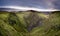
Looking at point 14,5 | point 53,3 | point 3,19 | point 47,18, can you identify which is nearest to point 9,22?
point 3,19

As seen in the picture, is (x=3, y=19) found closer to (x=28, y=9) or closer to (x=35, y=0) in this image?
(x=28, y=9)

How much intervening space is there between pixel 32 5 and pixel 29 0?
0.08 meters

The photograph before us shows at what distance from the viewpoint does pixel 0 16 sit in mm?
2041

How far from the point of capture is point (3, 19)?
2.03 m

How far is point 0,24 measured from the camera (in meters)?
2.02

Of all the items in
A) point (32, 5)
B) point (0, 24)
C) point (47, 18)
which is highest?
point (32, 5)

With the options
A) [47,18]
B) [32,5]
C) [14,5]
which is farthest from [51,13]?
[14,5]

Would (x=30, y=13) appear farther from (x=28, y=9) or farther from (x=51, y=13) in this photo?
(x=51, y=13)

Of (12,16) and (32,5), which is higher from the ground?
(32,5)

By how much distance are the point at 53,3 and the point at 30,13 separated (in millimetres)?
352

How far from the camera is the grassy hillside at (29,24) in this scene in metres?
2.01

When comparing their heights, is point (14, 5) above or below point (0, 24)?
above

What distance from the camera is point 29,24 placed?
203 centimetres

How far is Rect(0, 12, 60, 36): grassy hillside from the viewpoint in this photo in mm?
2010
